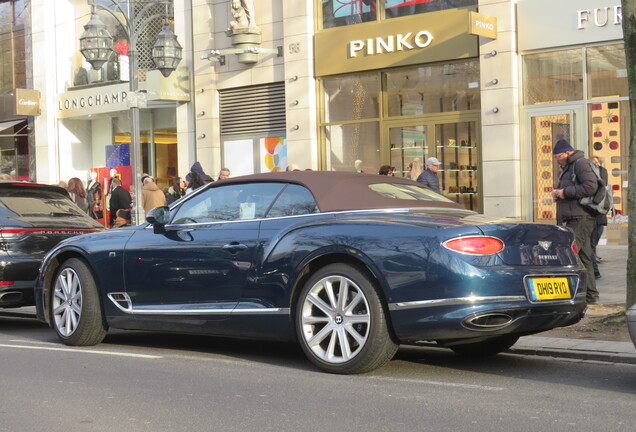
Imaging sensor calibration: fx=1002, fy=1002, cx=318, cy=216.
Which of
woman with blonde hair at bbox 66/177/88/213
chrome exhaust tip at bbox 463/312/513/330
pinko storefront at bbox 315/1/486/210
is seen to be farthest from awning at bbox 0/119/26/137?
chrome exhaust tip at bbox 463/312/513/330

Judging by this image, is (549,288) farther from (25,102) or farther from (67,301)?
(25,102)

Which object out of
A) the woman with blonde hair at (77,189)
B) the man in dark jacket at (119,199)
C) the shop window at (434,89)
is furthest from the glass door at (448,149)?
the woman with blonde hair at (77,189)

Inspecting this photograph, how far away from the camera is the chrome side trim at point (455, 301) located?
653 cm


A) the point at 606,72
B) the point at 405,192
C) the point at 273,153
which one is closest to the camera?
the point at 405,192

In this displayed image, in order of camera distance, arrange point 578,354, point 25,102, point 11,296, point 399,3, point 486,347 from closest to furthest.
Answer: point 578,354 < point 486,347 < point 11,296 < point 399,3 < point 25,102

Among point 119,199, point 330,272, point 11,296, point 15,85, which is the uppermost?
point 15,85

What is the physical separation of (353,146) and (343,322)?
1425cm

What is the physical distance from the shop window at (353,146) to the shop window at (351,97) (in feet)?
0.68

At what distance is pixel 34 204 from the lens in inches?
446

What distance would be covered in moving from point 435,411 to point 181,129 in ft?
62.8

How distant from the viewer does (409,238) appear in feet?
22.3

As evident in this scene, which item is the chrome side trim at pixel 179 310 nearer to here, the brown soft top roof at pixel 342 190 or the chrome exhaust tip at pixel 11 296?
the brown soft top roof at pixel 342 190

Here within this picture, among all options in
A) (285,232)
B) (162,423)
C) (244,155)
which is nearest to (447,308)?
(285,232)

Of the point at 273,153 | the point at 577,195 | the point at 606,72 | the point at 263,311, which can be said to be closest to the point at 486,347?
the point at 263,311
